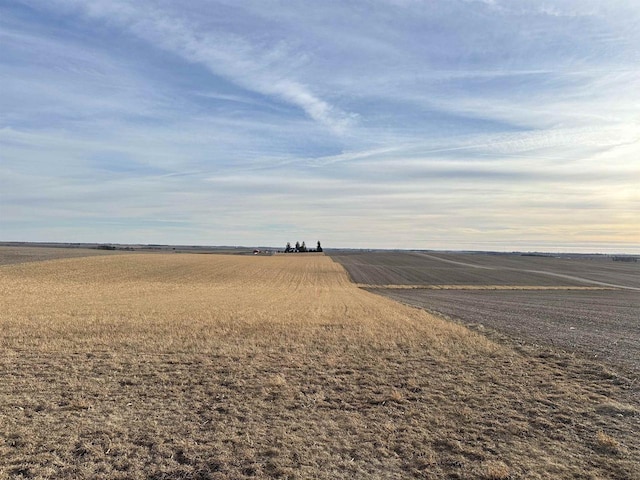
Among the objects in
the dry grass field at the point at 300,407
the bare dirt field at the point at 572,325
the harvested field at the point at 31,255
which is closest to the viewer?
the dry grass field at the point at 300,407

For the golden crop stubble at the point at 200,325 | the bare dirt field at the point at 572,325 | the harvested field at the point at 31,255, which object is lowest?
the bare dirt field at the point at 572,325

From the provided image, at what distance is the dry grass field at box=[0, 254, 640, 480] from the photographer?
6328mm

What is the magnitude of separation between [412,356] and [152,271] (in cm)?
5065

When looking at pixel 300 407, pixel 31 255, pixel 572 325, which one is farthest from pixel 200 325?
pixel 31 255

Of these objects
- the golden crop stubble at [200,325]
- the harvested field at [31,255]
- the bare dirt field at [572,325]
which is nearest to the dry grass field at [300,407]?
the golden crop stubble at [200,325]

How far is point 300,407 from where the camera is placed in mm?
8719

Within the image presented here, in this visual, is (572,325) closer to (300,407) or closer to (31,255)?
(300,407)

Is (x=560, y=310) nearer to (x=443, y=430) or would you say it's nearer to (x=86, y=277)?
(x=443, y=430)

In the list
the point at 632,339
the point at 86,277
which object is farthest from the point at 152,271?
the point at 632,339

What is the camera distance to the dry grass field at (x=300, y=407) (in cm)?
633

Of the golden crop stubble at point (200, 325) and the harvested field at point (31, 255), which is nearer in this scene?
the golden crop stubble at point (200, 325)

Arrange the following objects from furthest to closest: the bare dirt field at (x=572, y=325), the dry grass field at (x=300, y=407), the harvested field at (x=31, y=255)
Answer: the harvested field at (x=31, y=255) → the bare dirt field at (x=572, y=325) → the dry grass field at (x=300, y=407)

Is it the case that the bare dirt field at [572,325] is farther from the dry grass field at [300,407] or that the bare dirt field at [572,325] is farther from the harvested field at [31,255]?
the harvested field at [31,255]

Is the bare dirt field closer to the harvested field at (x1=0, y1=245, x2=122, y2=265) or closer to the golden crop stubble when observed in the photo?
the golden crop stubble
